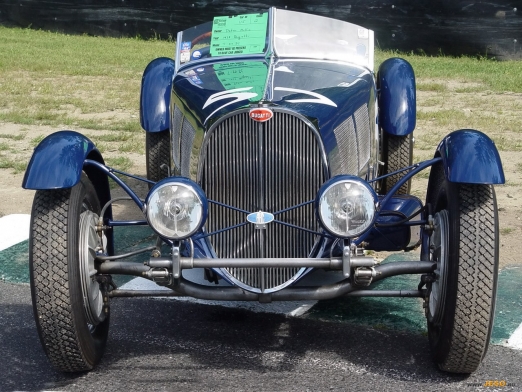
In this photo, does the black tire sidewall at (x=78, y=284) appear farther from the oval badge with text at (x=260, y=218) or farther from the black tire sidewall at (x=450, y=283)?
the black tire sidewall at (x=450, y=283)

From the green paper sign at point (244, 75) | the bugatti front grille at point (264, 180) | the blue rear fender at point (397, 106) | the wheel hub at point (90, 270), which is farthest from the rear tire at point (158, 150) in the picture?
the bugatti front grille at point (264, 180)

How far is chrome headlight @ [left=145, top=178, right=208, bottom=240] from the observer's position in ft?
12.4

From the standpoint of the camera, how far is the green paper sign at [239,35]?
509cm

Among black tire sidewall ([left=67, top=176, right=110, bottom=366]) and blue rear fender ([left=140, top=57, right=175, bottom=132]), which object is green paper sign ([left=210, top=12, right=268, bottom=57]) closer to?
blue rear fender ([left=140, top=57, right=175, bottom=132])

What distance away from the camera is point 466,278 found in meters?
3.80

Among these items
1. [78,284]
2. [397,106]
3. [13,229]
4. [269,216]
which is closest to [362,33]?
[397,106]

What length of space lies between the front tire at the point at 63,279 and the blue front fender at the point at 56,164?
0.09 meters

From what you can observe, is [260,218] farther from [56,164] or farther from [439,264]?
[56,164]

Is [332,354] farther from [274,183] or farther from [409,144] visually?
[409,144]

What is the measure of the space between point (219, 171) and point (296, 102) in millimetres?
513

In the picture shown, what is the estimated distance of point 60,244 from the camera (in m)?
3.90

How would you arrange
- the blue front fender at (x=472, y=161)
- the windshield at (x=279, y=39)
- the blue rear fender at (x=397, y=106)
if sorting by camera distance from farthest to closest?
1. the blue rear fender at (x=397, y=106)
2. the windshield at (x=279, y=39)
3. the blue front fender at (x=472, y=161)

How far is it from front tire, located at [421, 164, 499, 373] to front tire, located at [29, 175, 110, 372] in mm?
1654

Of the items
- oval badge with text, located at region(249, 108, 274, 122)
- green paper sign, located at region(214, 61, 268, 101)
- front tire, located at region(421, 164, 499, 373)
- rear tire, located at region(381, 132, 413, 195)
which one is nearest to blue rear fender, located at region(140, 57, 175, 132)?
green paper sign, located at region(214, 61, 268, 101)
